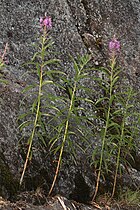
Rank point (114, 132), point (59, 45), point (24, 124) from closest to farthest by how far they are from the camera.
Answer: point (24, 124) < point (114, 132) < point (59, 45)

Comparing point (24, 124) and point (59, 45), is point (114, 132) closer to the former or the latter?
point (59, 45)

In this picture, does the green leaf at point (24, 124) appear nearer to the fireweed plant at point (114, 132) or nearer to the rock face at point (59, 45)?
the rock face at point (59, 45)

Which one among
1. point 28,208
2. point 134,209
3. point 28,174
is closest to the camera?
point 28,208

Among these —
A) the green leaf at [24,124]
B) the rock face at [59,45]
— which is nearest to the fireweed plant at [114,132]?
the rock face at [59,45]

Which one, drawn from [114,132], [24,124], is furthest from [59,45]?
[24,124]

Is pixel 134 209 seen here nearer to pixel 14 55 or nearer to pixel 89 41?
pixel 14 55

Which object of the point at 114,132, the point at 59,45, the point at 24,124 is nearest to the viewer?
the point at 24,124

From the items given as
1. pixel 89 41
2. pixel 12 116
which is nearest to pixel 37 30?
pixel 89 41

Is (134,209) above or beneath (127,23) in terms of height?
beneath

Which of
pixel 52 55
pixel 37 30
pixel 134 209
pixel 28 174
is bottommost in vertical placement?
pixel 134 209
